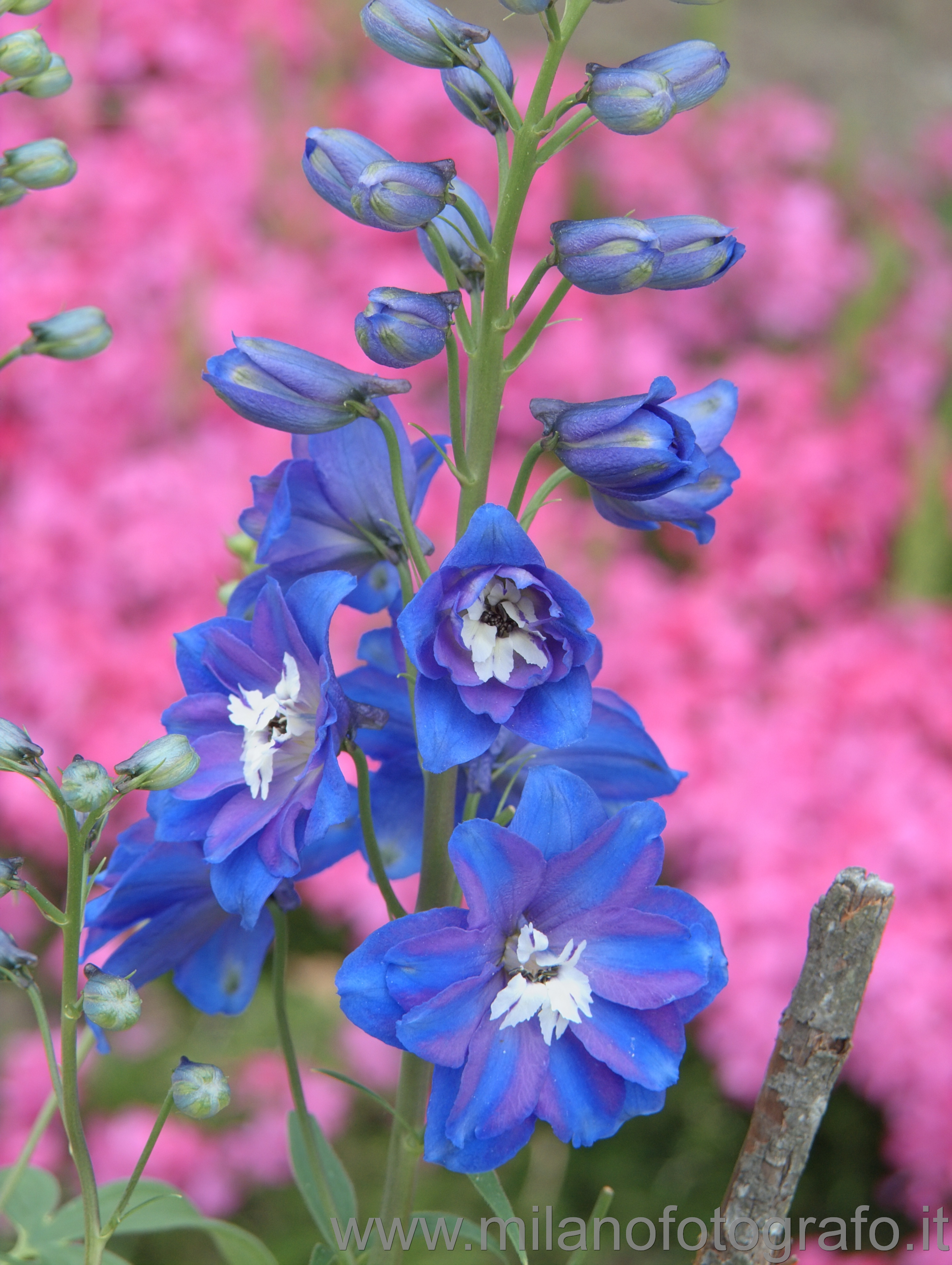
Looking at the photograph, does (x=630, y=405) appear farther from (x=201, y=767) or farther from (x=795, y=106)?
(x=795, y=106)

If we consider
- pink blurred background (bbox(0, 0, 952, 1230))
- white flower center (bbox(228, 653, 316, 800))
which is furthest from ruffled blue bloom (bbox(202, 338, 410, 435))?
pink blurred background (bbox(0, 0, 952, 1230))

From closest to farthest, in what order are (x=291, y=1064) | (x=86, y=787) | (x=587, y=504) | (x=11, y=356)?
(x=86, y=787), (x=291, y=1064), (x=11, y=356), (x=587, y=504)

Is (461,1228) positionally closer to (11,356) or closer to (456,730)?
(456,730)

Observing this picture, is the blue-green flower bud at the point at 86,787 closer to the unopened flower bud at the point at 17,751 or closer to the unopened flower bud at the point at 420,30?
the unopened flower bud at the point at 17,751

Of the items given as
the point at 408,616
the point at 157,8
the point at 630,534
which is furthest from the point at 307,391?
the point at 157,8

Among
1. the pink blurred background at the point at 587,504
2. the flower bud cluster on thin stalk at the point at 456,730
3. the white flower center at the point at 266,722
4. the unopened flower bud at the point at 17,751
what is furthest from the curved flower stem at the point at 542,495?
the pink blurred background at the point at 587,504

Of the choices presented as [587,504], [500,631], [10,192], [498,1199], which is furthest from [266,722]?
[587,504]
